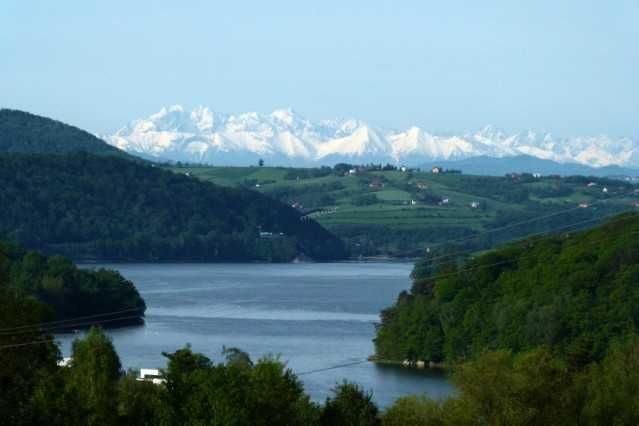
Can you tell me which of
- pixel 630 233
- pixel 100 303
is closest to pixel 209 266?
pixel 100 303

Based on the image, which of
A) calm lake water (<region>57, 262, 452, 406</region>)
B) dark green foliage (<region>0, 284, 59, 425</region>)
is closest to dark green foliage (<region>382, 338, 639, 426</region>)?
dark green foliage (<region>0, 284, 59, 425</region>)

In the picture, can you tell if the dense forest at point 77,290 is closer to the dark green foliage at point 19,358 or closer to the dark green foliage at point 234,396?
the dark green foliage at point 19,358

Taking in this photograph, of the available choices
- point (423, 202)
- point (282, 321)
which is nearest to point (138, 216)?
point (423, 202)

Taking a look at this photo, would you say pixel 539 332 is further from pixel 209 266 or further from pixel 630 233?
pixel 209 266

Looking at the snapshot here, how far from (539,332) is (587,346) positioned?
6.82 metres

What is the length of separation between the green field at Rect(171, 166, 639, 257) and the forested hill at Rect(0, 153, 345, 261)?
3922 millimetres

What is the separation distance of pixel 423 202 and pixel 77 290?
69187 millimetres

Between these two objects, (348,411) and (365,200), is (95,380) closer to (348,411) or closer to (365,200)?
(348,411)

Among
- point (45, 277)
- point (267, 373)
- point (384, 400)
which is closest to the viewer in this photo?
point (267, 373)

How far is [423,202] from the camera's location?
126 m

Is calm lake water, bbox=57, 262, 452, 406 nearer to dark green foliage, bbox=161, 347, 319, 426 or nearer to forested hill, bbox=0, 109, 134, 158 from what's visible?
dark green foliage, bbox=161, 347, 319, 426

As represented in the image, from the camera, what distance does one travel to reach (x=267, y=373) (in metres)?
Answer: 23.5

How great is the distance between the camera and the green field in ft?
360

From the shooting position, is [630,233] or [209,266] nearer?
[630,233]
